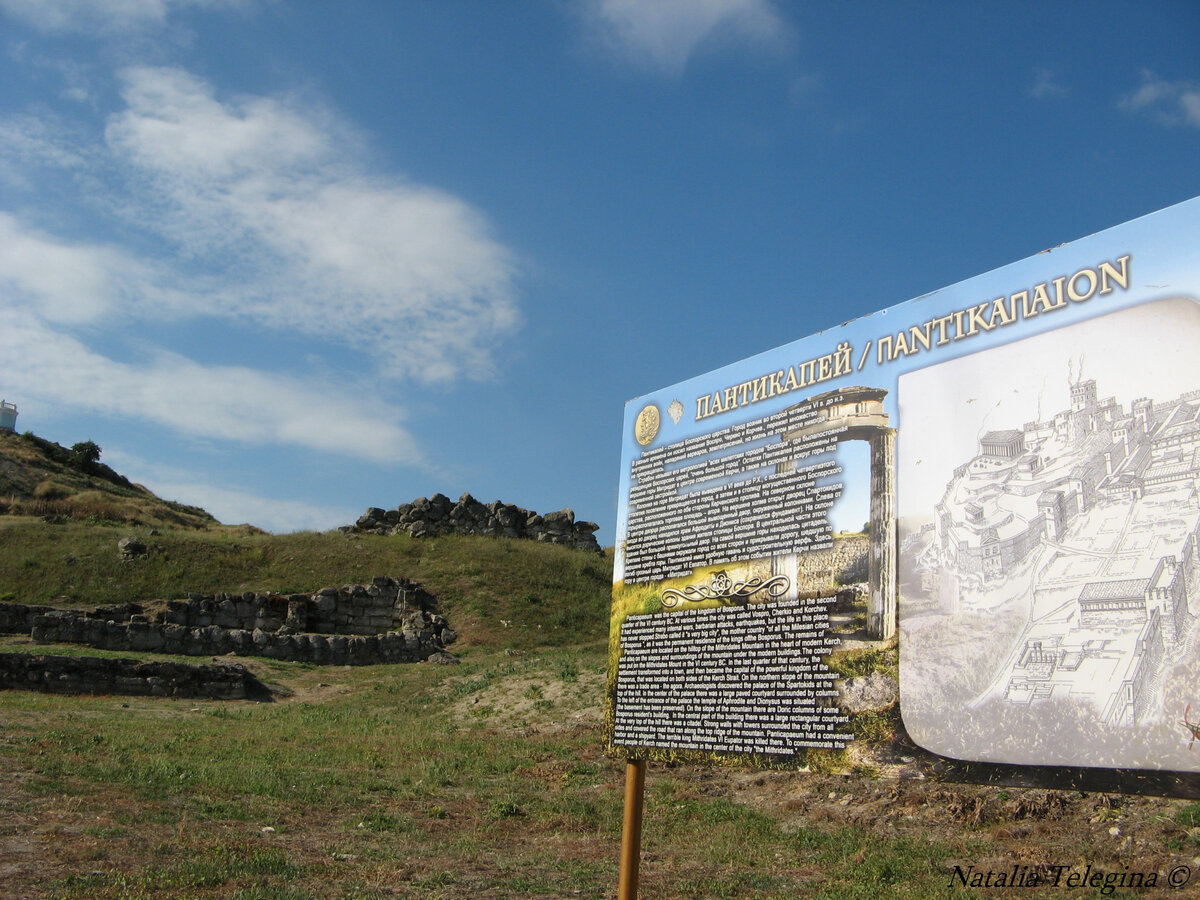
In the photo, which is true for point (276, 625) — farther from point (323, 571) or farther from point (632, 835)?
point (632, 835)

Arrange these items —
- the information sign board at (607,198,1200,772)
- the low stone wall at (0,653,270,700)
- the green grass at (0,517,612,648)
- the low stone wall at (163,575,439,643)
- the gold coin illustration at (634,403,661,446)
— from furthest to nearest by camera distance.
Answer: the green grass at (0,517,612,648), the low stone wall at (163,575,439,643), the low stone wall at (0,653,270,700), the gold coin illustration at (634,403,661,446), the information sign board at (607,198,1200,772)

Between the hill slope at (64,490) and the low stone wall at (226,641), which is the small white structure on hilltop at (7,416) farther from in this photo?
the low stone wall at (226,641)

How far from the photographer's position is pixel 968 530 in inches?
151

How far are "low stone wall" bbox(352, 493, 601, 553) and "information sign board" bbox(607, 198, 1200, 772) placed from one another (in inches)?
1390

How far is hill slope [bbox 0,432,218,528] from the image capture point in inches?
1582

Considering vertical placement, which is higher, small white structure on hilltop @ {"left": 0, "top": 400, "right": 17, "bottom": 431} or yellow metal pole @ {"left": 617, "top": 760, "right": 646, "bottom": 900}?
small white structure on hilltop @ {"left": 0, "top": 400, "right": 17, "bottom": 431}

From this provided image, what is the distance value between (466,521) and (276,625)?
12.5 metres

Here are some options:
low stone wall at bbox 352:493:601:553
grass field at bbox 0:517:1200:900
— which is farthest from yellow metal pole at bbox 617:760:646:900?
low stone wall at bbox 352:493:601:553

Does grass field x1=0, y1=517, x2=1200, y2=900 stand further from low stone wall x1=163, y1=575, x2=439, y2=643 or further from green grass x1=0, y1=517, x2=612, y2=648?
green grass x1=0, y1=517, x2=612, y2=648

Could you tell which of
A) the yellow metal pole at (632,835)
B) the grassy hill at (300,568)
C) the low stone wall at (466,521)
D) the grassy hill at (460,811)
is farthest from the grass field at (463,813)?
the low stone wall at (466,521)

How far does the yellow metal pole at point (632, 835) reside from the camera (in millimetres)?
4910

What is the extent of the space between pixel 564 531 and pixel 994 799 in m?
34.2

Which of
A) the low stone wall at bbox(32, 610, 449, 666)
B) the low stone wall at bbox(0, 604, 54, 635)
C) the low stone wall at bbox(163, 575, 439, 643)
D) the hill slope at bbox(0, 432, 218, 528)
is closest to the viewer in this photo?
the low stone wall at bbox(32, 610, 449, 666)

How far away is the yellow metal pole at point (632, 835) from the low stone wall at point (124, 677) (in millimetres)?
17993
